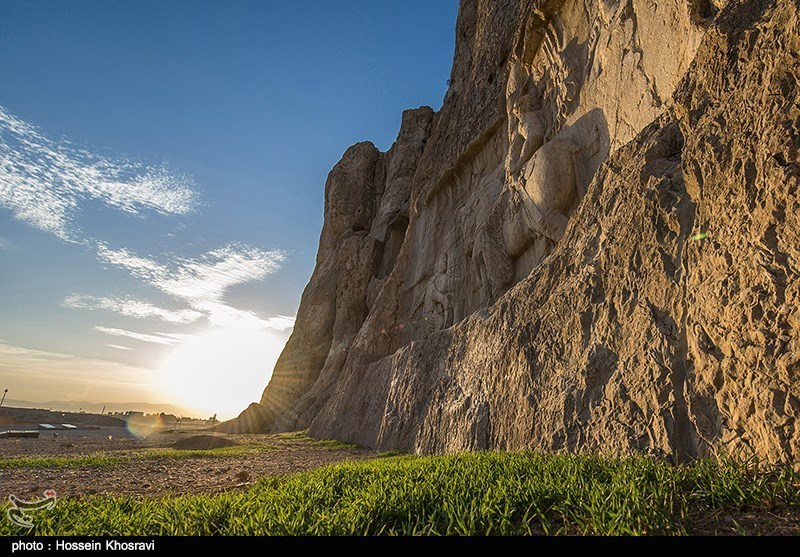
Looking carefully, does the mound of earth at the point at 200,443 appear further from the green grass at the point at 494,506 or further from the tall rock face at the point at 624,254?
the green grass at the point at 494,506

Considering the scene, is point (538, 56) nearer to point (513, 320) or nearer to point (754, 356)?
point (513, 320)

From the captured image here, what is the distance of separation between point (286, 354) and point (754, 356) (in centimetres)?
4268

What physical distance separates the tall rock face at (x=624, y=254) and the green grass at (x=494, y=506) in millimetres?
1043

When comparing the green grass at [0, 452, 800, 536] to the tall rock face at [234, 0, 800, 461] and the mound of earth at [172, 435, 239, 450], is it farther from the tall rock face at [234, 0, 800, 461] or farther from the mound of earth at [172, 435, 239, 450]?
the mound of earth at [172, 435, 239, 450]

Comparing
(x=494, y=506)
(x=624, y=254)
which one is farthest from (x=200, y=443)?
(x=624, y=254)

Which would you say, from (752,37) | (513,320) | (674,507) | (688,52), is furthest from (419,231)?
(674,507)

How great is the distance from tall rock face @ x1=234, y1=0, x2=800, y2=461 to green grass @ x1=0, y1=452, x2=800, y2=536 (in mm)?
1043

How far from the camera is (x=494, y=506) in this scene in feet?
13.9

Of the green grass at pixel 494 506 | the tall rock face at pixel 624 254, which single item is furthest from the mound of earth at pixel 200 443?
the green grass at pixel 494 506

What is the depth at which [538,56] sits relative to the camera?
1816cm

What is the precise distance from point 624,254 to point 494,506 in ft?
18.4

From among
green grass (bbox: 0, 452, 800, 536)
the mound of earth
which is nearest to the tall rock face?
green grass (bbox: 0, 452, 800, 536)

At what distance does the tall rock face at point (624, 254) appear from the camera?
5219 mm

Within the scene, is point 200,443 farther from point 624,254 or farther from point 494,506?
point 624,254
